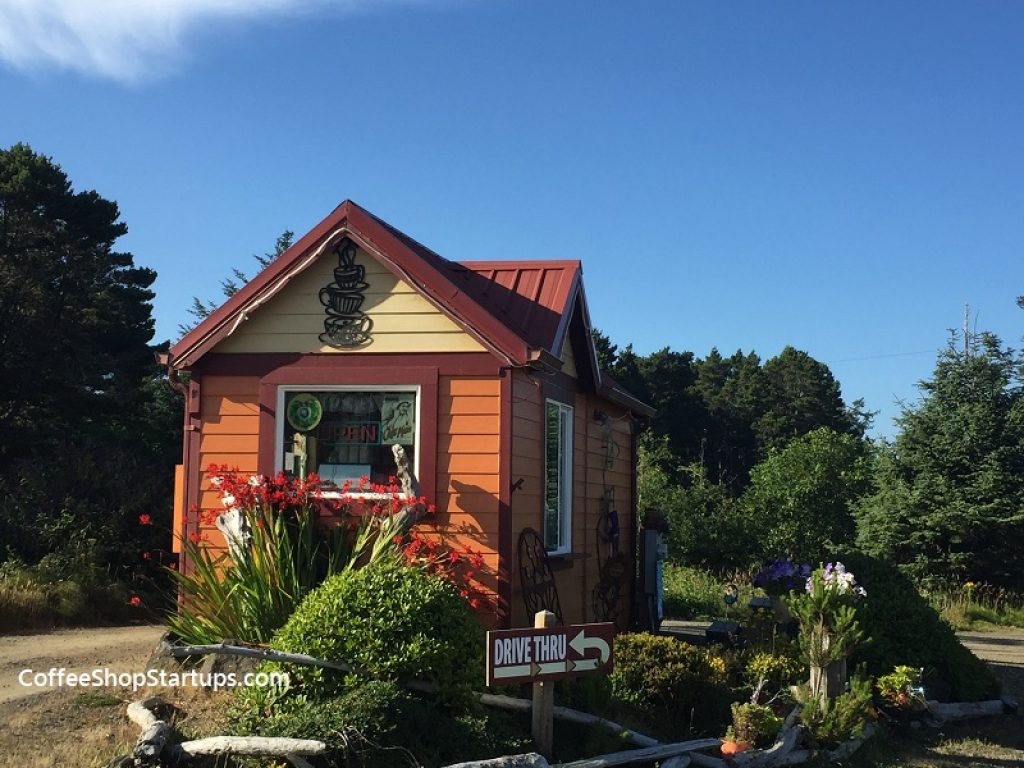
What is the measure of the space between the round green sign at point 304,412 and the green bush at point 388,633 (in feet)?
8.37

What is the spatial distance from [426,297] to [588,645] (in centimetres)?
363

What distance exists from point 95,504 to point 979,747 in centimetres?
1326

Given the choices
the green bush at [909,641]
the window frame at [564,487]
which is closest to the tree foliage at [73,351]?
the window frame at [564,487]

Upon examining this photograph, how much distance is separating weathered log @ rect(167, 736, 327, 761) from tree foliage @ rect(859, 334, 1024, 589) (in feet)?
56.2

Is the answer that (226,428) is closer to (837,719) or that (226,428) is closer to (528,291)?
(528,291)

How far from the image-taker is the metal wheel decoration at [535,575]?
29.0ft

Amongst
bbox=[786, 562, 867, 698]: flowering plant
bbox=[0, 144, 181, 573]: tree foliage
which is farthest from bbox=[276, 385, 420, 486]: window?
bbox=[0, 144, 181, 573]: tree foliage

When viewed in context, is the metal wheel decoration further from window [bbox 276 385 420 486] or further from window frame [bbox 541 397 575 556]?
window [bbox 276 385 420 486]

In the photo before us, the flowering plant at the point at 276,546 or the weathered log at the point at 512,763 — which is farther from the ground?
the flowering plant at the point at 276,546

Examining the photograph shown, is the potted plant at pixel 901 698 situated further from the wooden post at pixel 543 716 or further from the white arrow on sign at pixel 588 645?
the wooden post at pixel 543 716

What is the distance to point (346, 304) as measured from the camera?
9.13 m

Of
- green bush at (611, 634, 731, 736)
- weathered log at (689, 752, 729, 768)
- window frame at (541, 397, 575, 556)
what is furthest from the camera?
window frame at (541, 397, 575, 556)

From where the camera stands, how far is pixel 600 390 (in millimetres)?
11305

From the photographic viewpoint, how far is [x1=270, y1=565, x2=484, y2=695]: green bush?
6.36m
